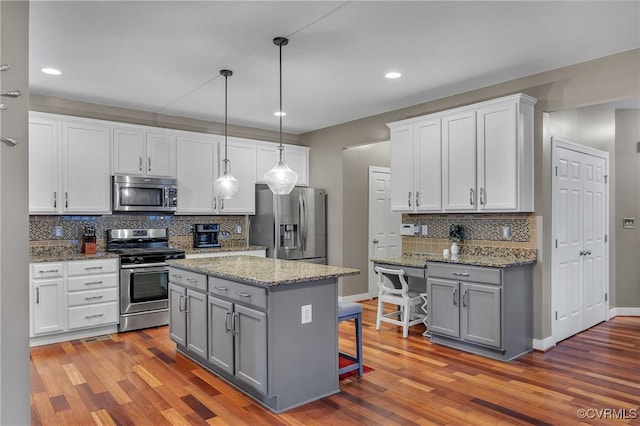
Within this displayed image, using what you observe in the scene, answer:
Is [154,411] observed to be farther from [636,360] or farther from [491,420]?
[636,360]

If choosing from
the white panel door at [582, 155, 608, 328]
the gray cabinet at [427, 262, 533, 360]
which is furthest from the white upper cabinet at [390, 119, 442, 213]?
the white panel door at [582, 155, 608, 328]

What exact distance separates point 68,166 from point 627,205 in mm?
6963

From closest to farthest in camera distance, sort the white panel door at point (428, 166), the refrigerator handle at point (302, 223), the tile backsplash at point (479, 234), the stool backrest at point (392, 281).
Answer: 1. the tile backsplash at point (479, 234)
2. the stool backrest at point (392, 281)
3. the white panel door at point (428, 166)
4. the refrigerator handle at point (302, 223)

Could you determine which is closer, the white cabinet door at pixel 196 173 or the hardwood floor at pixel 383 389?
the hardwood floor at pixel 383 389

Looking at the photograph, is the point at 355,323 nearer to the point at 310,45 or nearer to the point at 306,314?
the point at 306,314

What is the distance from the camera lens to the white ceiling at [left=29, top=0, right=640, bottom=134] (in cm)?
282

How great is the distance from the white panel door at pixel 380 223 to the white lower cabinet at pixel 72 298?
3.79 metres

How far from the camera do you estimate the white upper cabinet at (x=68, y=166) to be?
453 centimetres

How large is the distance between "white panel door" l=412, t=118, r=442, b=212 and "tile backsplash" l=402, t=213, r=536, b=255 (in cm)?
33

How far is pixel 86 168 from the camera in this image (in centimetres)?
484

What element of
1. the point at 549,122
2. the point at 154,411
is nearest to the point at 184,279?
the point at 154,411

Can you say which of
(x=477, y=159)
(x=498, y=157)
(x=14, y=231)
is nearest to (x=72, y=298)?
(x=14, y=231)

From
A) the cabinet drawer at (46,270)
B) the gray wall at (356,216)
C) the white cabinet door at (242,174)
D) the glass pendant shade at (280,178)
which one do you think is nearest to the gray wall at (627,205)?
the gray wall at (356,216)

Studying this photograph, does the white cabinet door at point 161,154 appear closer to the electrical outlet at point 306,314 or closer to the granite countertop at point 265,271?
the granite countertop at point 265,271
